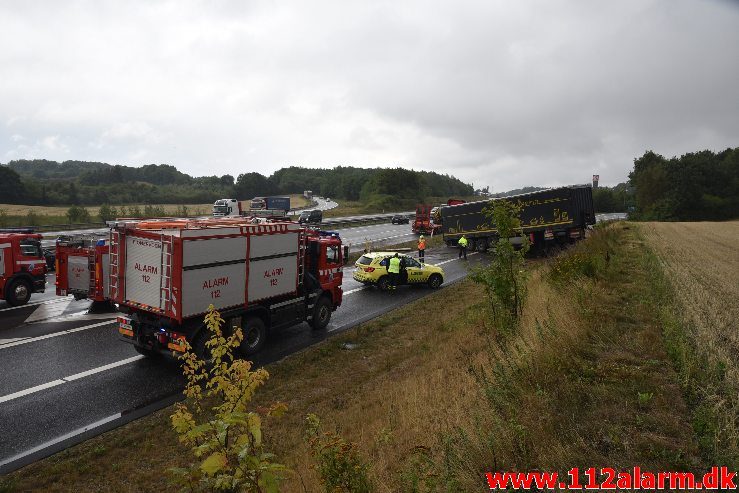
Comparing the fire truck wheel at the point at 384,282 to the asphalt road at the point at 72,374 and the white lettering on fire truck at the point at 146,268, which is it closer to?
the asphalt road at the point at 72,374

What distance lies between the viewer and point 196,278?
978 centimetres

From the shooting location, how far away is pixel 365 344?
12359 millimetres

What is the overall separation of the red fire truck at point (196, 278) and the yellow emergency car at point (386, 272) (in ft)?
22.9

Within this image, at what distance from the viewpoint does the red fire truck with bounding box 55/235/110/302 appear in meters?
14.3

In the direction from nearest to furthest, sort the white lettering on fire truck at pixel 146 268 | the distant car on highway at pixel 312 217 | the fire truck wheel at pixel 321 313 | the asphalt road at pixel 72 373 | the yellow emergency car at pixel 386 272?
the asphalt road at pixel 72 373 < the white lettering on fire truck at pixel 146 268 < the fire truck wheel at pixel 321 313 < the yellow emergency car at pixel 386 272 < the distant car on highway at pixel 312 217

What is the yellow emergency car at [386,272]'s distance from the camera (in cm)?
1906

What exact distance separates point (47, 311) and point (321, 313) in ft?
31.0

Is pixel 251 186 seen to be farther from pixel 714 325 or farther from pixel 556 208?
pixel 714 325

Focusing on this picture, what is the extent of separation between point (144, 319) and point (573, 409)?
9.22 m

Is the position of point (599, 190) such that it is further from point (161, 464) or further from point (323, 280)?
point (161, 464)

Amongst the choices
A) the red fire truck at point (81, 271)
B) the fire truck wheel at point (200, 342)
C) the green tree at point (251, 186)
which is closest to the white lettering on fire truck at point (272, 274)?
the fire truck wheel at point (200, 342)

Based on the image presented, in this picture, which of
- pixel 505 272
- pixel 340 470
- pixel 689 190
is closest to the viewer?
pixel 340 470

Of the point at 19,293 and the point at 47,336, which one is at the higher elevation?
the point at 19,293

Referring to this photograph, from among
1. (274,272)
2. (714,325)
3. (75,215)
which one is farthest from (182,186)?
(714,325)
